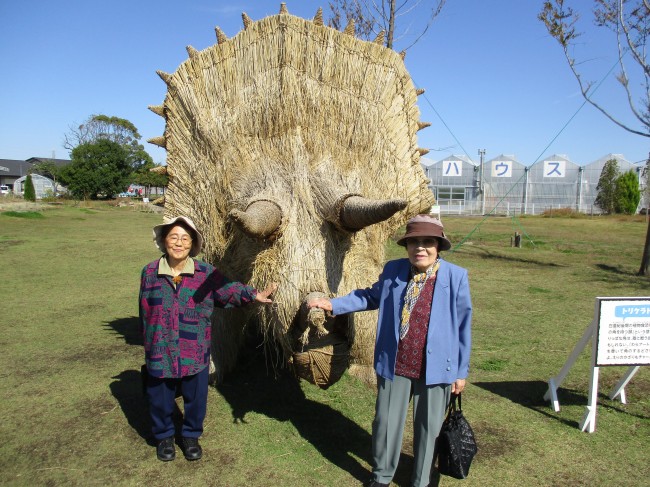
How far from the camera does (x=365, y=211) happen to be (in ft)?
10.5

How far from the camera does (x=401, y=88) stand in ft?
16.0

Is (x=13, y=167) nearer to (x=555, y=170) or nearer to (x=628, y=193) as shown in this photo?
(x=555, y=170)

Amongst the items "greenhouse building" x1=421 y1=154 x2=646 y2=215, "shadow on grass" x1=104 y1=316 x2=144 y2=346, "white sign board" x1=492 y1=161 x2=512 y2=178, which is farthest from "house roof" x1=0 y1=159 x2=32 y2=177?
"shadow on grass" x1=104 y1=316 x2=144 y2=346

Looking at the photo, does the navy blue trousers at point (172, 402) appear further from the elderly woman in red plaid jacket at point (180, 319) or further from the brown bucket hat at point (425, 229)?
the brown bucket hat at point (425, 229)

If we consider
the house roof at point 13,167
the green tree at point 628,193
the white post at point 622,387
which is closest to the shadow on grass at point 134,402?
the white post at point 622,387

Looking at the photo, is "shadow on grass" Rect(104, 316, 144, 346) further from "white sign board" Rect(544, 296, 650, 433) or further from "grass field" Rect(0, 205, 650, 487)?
"white sign board" Rect(544, 296, 650, 433)

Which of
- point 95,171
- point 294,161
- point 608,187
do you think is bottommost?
point 294,161

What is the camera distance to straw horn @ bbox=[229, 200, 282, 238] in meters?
3.10

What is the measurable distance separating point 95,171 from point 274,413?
39.9 meters

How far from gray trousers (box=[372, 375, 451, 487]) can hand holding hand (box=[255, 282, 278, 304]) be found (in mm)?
878

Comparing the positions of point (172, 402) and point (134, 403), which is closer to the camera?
point (172, 402)

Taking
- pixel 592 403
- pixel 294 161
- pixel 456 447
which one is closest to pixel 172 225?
pixel 294 161

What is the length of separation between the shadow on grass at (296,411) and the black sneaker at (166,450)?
0.70m

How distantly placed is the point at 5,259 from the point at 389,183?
10.5 metres
